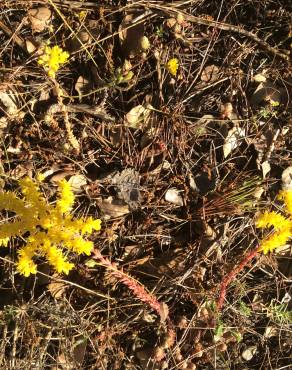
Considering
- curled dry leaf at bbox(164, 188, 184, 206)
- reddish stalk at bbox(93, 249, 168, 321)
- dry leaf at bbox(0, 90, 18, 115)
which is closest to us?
reddish stalk at bbox(93, 249, 168, 321)

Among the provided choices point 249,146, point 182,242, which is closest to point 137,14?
point 249,146

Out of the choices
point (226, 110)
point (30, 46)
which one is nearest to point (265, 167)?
point (226, 110)

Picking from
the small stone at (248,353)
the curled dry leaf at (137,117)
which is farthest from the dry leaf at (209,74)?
the small stone at (248,353)

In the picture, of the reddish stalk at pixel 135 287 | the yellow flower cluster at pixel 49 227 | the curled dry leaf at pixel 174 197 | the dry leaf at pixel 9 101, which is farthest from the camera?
the curled dry leaf at pixel 174 197

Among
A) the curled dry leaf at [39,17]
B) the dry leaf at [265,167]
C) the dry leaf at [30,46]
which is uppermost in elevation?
the curled dry leaf at [39,17]

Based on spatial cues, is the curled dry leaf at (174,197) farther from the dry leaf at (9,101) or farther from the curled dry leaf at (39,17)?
the curled dry leaf at (39,17)

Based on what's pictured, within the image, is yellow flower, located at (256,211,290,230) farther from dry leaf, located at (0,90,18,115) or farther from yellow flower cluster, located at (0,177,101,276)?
dry leaf, located at (0,90,18,115)

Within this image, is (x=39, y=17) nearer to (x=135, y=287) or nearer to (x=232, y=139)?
(x=232, y=139)

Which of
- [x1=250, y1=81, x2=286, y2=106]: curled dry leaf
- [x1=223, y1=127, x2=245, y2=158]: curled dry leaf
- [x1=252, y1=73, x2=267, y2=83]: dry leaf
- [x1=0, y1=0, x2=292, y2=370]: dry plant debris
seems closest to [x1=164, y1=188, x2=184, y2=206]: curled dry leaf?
[x1=0, y1=0, x2=292, y2=370]: dry plant debris
